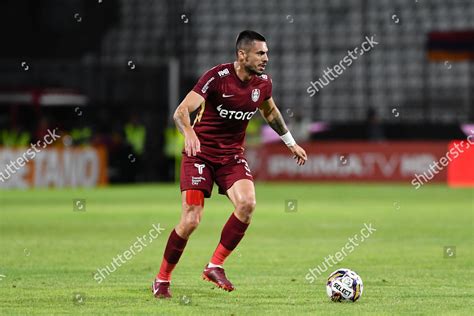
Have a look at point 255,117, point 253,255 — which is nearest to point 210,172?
point 253,255

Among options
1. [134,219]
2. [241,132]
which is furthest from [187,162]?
[134,219]

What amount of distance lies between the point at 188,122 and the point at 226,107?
0.67 meters

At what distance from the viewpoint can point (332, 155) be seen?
2972 cm

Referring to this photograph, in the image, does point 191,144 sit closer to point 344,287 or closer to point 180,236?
point 180,236

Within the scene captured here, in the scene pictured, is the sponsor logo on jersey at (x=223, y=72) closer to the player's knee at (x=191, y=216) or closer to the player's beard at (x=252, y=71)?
the player's beard at (x=252, y=71)

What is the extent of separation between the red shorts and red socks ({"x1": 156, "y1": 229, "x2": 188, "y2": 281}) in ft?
1.40

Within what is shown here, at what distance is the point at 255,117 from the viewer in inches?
1300

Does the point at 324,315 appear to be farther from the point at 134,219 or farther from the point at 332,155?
the point at 332,155

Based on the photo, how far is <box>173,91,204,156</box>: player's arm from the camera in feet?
27.9

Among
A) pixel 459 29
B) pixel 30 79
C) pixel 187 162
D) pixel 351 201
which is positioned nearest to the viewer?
pixel 187 162

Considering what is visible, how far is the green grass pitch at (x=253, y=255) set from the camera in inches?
332

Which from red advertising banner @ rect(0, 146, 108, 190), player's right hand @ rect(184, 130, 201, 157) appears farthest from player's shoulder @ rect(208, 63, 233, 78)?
red advertising banner @ rect(0, 146, 108, 190)

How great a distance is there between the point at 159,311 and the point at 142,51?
29570 mm

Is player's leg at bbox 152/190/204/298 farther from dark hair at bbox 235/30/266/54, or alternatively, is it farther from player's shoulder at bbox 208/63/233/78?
dark hair at bbox 235/30/266/54
